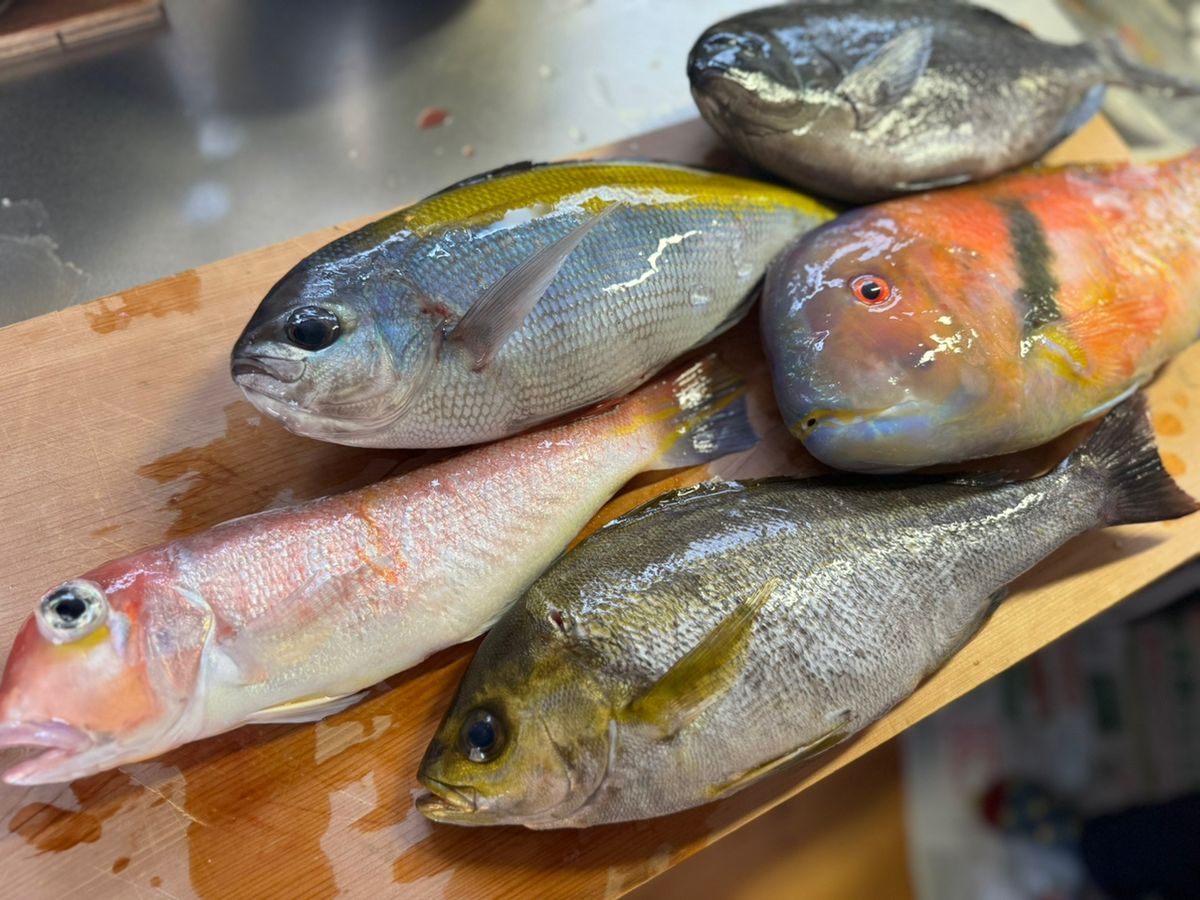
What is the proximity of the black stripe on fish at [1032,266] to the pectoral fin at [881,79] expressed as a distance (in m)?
0.27

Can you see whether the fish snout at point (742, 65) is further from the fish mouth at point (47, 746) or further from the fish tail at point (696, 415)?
the fish mouth at point (47, 746)

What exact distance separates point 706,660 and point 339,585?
1.61ft

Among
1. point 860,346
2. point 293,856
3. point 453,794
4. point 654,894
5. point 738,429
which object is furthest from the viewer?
point 654,894

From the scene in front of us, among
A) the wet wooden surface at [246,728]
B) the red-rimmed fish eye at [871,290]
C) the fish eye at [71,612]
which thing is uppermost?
the red-rimmed fish eye at [871,290]

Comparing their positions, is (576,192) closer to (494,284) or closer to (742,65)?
(494,284)

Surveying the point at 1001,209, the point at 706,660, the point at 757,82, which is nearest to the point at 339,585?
the point at 706,660

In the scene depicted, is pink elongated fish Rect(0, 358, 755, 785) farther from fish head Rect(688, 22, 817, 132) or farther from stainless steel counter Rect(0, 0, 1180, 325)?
stainless steel counter Rect(0, 0, 1180, 325)

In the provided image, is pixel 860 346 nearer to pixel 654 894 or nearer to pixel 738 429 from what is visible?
pixel 738 429

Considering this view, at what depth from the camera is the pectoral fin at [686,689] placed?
104 centimetres

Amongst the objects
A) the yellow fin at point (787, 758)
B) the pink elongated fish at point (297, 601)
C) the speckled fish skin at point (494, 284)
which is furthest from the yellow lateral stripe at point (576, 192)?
the yellow fin at point (787, 758)

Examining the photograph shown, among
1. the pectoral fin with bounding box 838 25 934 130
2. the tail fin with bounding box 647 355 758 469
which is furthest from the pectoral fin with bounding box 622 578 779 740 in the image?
the pectoral fin with bounding box 838 25 934 130

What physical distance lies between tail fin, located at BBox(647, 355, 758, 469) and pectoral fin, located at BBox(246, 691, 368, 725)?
22.9 inches

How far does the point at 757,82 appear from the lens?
142 centimetres

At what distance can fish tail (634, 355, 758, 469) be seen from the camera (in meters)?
1.34
